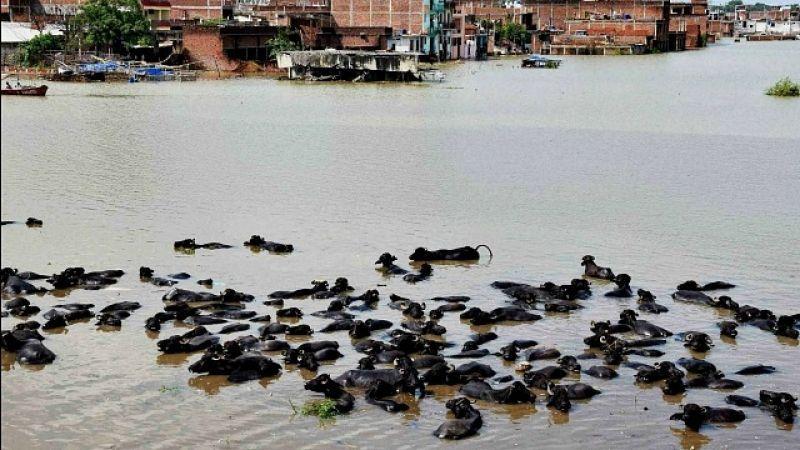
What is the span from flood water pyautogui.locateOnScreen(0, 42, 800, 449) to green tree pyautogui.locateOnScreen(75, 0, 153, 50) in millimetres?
13604

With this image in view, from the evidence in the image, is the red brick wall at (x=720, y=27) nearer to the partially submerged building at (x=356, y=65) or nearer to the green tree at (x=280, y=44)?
the green tree at (x=280, y=44)

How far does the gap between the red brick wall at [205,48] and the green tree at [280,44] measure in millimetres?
2549

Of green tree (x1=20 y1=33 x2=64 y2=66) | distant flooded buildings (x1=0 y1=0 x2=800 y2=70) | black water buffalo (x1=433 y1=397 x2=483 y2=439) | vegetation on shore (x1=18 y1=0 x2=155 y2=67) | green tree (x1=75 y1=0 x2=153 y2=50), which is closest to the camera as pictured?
black water buffalo (x1=433 y1=397 x2=483 y2=439)

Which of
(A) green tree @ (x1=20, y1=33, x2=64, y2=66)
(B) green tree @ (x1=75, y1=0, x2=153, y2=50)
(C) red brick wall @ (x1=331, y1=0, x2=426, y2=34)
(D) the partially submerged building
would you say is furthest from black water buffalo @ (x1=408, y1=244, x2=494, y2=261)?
(C) red brick wall @ (x1=331, y1=0, x2=426, y2=34)

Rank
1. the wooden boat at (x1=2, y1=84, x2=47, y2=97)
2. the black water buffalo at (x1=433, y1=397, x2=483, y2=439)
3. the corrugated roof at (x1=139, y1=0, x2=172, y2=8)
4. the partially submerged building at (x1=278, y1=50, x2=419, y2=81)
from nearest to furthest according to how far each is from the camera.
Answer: the black water buffalo at (x1=433, y1=397, x2=483, y2=439), the wooden boat at (x1=2, y1=84, x2=47, y2=97), the partially submerged building at (x1=278, y1=50, x2=419, y2=81), the corrugated roof at (x1=139, y1=0, x2=172, y2=8)

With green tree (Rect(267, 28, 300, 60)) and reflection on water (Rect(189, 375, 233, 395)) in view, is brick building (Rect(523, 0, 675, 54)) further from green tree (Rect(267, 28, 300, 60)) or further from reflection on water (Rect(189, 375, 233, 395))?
reflection on water (Rect(189, 375, 233, 395))

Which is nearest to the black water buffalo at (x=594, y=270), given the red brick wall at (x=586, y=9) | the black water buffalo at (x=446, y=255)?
the black water buffalo at (x=446, y=255)

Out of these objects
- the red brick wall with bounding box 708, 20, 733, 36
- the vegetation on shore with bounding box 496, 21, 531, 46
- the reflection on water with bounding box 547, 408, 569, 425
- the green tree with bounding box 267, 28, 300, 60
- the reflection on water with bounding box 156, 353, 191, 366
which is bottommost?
the reflection on water with bounding box 547, 408, 569, 425

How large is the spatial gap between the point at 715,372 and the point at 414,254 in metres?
5.15

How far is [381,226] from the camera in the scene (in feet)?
53.0

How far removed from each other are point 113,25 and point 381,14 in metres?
19.1

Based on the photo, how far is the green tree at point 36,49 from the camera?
163 ft

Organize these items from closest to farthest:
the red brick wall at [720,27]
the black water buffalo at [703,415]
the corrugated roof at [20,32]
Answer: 1. the black water buffalo at [703,415]
2. the corrugated roof at [20,32]
3. the red brick wall at [720,27]

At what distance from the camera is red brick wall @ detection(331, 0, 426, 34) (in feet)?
216
